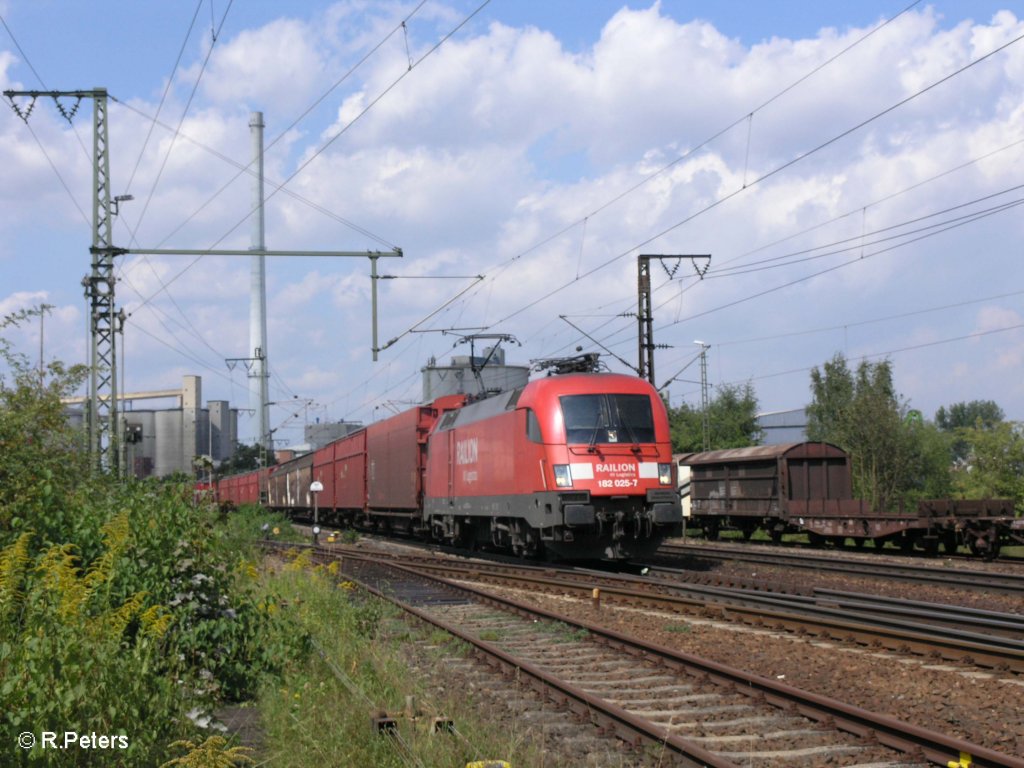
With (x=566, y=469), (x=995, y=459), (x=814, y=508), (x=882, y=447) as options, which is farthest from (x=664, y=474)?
(x=882, y=447)

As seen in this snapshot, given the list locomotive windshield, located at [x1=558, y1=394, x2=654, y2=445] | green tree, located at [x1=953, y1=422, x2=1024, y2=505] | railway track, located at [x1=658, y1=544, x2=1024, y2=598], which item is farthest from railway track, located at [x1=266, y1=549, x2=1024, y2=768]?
Answer: green tree, located at [x1=953, y1=422, x2=1024, y2=505]

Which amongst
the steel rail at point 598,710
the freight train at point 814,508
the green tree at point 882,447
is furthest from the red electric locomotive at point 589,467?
the green tree at point 882,447

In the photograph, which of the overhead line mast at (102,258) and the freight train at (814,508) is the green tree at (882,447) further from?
the overhead line mast at (102,258)

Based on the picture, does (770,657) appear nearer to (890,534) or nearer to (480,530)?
(480,530)

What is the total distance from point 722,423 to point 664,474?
162 feet

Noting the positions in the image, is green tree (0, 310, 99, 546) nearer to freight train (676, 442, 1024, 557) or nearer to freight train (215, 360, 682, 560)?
freight train (215, 360, 682, 560)

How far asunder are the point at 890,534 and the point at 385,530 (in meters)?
16.6

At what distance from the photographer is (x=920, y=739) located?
6.32m

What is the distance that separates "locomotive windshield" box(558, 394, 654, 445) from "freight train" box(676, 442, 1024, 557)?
9.32m

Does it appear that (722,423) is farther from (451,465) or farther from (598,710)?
(598,710)

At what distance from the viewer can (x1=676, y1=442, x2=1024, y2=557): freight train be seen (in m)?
22.9

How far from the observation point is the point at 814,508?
2788 centimetres

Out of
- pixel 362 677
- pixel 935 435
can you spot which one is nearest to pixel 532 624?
pixel 362 677

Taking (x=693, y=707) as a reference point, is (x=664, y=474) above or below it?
above
